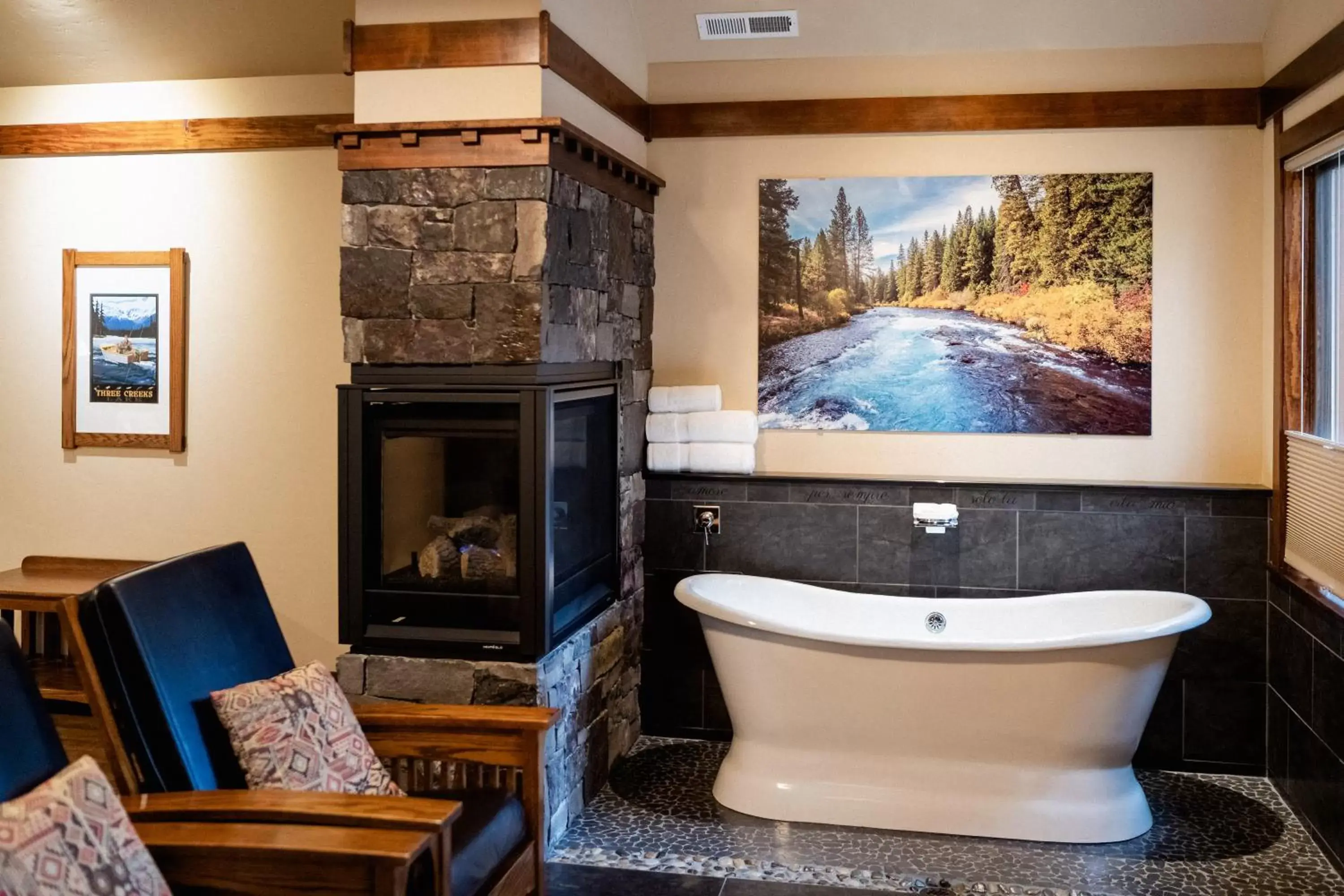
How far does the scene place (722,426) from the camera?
452cm

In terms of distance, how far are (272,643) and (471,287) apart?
112 centimetres

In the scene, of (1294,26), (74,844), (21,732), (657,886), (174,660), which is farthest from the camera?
(1294,26)

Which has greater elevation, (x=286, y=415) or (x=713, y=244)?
(x=713, y=244)

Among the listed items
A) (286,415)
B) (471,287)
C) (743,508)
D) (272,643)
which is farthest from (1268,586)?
(286,415)

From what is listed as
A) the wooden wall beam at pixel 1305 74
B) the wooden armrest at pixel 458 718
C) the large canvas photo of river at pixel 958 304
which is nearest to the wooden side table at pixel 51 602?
the wooden armrest at pixel 458 718

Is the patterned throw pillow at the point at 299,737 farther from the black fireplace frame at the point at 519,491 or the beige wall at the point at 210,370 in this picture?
the beige wall at the point at 210,370

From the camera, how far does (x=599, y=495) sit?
4.14 metres

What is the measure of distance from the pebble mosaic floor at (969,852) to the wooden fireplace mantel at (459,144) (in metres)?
2.07

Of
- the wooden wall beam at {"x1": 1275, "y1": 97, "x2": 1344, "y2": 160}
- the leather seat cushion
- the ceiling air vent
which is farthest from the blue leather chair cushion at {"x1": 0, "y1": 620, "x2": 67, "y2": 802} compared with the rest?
the wooden wall beam at {"x1": 1275, "y1": 97, "x2": 1344, "y2": 160}

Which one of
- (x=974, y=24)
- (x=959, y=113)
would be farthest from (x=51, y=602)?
(x=974, y=24)

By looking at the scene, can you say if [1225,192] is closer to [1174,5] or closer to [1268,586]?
[1174,5]

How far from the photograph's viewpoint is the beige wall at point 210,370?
4.58 m

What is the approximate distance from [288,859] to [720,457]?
8.61 ft

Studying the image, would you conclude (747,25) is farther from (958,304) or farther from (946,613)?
(946,613)
